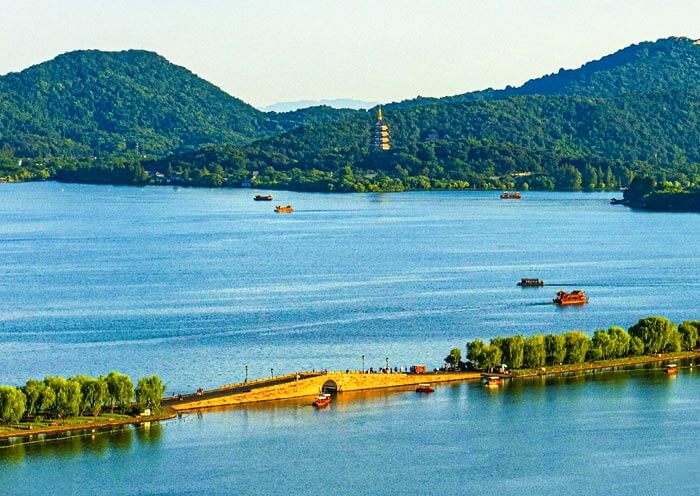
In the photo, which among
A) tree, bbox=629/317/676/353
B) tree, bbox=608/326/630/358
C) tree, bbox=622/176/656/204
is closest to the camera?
tree, bbox=608/326/630/358

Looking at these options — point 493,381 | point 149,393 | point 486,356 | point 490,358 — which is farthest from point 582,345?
point 149,393

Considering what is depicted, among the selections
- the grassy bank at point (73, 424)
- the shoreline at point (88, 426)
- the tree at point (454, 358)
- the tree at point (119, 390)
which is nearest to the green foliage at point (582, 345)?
the tree at point (454, 358)

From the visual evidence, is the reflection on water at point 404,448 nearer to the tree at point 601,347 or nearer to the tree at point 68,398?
the tree at point 68,398

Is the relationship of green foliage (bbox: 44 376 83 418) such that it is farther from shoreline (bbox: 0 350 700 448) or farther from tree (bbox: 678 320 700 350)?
tree (bbox: 678 320 700 350)

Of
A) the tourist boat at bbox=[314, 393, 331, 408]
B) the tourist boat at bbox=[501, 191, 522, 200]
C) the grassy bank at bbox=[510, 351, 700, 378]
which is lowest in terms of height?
the tourist boat at bbox=[314, 393, 331, 408]

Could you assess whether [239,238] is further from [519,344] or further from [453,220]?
[519,344]

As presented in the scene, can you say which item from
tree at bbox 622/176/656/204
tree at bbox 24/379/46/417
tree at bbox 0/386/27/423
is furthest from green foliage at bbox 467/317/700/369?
tree at bbox 622/176/656/204

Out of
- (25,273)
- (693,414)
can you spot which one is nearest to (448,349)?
(693,414)
